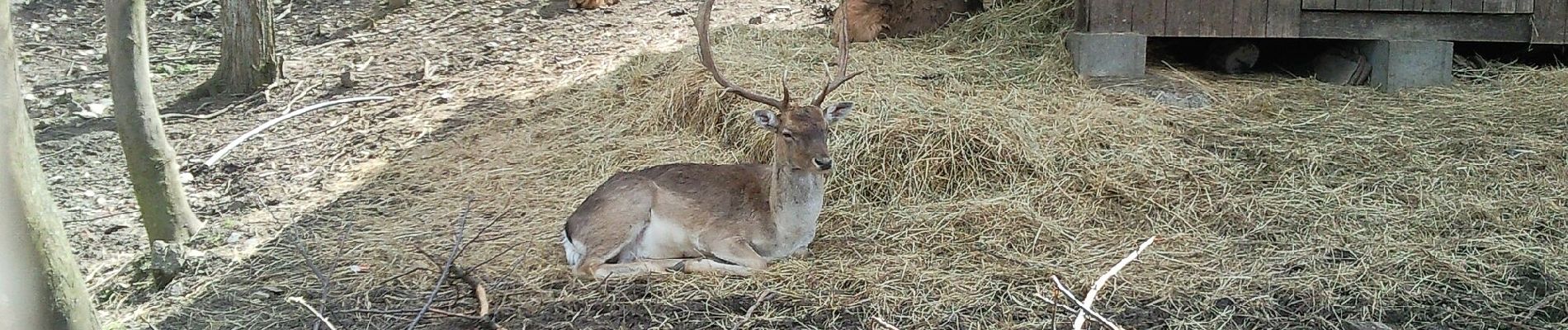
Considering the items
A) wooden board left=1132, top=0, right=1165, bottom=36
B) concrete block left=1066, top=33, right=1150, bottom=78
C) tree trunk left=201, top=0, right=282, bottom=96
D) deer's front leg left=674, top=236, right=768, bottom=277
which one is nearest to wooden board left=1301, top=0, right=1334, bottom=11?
wooden board left=1132, top=0, right=1165, bottom=36

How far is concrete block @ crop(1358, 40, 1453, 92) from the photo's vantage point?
27.2ft

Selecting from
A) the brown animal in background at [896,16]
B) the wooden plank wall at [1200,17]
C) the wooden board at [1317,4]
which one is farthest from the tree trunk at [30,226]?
the wooden board at [1317,4]

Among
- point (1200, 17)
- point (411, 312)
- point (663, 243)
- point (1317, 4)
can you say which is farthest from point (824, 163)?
point (1317, 4)

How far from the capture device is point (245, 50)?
979 centimetres

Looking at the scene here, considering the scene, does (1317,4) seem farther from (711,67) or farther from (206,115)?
(206,115)

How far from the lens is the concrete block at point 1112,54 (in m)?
8.33

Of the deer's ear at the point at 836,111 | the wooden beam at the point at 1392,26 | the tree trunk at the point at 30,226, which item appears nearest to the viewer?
the tree trunk at the point at 30,226

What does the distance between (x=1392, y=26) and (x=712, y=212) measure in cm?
467

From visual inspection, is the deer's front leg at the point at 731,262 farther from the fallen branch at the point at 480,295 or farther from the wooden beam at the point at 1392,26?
the wooden beam at the point at 1392,26

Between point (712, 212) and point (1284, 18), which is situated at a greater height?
point (1284, 18)

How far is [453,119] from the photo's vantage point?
901 cm

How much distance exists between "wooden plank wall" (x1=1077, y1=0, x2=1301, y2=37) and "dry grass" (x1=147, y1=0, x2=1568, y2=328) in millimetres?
332

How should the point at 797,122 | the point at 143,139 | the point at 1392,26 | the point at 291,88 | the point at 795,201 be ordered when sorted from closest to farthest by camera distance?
1. the point at 797,122
2. the point at 795,201
3. the point at 143,139
4. the point at 1392,26
5. the point at 291,88

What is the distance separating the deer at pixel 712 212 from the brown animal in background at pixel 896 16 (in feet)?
11.4
